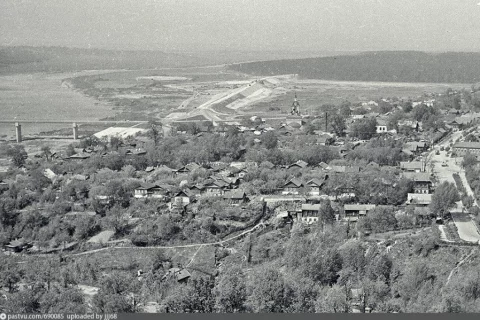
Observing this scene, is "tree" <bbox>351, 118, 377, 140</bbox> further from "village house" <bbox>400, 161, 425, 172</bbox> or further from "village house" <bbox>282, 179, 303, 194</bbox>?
A: "village house" <bbox>282, 179, 303, 194</bbox>

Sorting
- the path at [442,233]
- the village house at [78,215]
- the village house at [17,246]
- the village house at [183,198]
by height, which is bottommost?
the village house at [17,246]

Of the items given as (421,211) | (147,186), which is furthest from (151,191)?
(421,211)

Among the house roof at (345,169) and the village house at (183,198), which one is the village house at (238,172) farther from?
the house roof at (345,169)

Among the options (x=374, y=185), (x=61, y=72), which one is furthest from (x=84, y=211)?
(x=61, y=72)

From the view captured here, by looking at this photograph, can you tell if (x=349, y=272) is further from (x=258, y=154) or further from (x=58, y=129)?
(x=58, y=129)

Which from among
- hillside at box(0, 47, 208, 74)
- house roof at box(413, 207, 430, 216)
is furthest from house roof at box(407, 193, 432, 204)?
hillside at box(0, 47, 208, 74)

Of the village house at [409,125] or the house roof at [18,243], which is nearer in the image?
the house roof at [18,243]

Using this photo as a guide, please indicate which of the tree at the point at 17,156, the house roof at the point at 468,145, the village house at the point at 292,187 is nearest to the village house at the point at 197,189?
the village house at the point at 292,187
